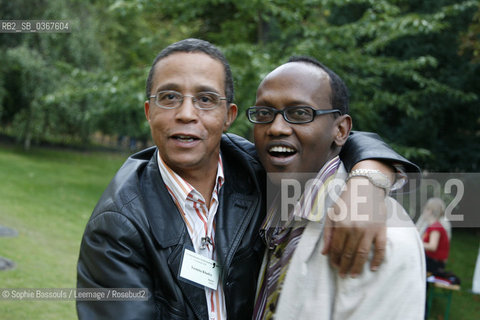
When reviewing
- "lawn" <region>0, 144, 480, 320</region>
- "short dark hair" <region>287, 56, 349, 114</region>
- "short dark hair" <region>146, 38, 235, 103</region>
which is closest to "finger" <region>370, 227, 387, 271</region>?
"short dark hair" <region>287, 56, 349, 114</region>

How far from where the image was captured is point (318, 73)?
6.32 feet

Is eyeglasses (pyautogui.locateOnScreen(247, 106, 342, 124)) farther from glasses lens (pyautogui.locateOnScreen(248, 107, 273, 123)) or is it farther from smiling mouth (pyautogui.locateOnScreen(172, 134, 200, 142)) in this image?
smiling mouth (pyautogui.locateOnScreen(172, 134, 200, 142))

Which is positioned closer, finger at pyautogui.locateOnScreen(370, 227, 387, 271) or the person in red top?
finger at pyautogui.locateOnScreen(370, 227, 387, 271)

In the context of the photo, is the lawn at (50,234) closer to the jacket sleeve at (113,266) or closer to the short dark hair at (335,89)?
the jacket sleeve at (113,266)

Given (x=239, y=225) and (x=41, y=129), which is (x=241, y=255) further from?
(x=41, y=129)

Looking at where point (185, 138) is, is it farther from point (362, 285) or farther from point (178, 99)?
point (362, 285)

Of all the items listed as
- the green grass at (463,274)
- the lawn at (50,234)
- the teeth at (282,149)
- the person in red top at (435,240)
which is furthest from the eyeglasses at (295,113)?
the green grass at (463,274)

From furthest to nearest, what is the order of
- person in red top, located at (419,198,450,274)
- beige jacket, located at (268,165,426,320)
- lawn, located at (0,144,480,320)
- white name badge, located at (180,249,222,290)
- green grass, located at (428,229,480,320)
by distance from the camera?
green grass, located at (428,229,480,320) → person in red top, located at (419,198,450,274) → lawn, located at (0,144,480,320) → white name badge, located at (180,249,222,290) → beige jacket, located at (268,165,426,320)

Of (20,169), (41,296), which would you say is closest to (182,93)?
(41,296)

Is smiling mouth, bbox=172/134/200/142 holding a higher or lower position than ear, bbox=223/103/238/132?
lower

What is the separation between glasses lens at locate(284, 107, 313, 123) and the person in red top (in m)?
5.59

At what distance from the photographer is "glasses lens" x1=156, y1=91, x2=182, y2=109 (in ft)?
6.34

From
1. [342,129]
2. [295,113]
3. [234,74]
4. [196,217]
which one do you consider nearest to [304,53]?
[234,74]

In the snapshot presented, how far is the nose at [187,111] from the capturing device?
1.91 metres
